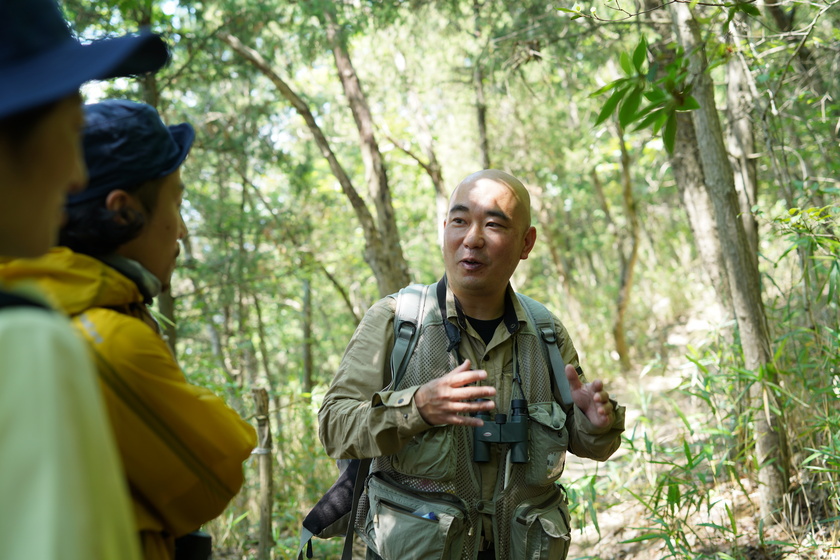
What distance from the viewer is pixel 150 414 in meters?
1.21

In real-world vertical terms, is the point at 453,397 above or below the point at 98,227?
below

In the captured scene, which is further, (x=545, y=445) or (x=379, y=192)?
(x=379, y=192)

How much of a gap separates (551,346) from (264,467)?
2.64 metres

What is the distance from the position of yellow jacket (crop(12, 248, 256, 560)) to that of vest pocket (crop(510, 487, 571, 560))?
139cm

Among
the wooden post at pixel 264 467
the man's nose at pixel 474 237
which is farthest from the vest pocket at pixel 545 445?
the wooden post at pixel 264 467

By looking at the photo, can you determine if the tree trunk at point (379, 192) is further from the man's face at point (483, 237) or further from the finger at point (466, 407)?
the finger at point (466, 407)

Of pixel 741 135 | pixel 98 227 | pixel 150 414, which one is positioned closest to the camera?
pixel 150 414

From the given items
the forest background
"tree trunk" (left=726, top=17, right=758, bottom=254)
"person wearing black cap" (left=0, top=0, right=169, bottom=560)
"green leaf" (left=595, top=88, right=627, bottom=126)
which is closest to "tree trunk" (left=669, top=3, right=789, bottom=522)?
the forest background

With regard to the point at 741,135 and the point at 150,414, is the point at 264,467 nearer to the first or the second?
the point at 150,414

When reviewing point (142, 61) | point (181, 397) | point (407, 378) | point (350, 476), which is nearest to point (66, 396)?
point (181, 397)

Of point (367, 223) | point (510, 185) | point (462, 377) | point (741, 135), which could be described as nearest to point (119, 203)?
point (462, 377)

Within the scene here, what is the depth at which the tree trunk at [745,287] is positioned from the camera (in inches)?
160

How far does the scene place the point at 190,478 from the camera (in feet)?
4.11

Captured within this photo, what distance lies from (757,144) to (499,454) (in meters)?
5.94
